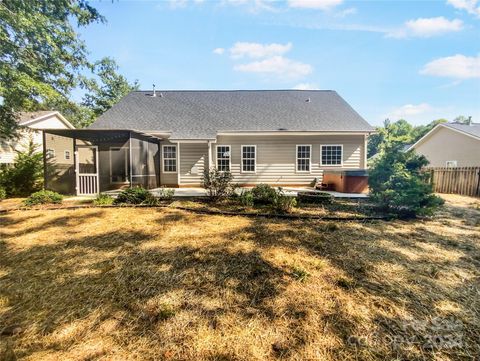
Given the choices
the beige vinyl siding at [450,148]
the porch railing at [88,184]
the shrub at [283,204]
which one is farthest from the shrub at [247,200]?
the beige vinyl siding at [450,148]

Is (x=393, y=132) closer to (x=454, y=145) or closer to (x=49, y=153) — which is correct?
(x=454, y=145)

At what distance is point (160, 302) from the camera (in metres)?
2.39

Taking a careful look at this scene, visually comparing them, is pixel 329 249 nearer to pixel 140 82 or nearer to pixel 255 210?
pixel 255 210

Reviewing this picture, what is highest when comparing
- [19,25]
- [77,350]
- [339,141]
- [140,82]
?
[140,82]

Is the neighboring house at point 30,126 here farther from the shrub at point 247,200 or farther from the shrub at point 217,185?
the shrub at point 247,200

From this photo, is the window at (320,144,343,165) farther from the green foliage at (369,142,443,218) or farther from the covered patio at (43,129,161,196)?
the covered patio at (43,129,161,196)

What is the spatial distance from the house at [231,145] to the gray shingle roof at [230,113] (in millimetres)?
59

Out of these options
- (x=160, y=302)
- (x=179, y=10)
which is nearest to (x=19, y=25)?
(x=179, y=10)

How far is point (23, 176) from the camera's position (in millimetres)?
10367

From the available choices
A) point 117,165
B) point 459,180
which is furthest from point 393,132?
point 117,165

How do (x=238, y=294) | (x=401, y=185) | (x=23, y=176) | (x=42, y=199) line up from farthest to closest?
(x=23, y=176), (x=42, y=199), (x=401, y=185), (x=238, y=294)

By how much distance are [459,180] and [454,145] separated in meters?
9.36

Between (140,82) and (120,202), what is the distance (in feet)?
102

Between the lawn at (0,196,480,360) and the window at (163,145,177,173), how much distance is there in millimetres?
8680
